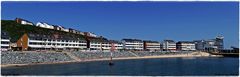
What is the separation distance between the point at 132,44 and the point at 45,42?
3825 cm

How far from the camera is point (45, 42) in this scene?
188ft

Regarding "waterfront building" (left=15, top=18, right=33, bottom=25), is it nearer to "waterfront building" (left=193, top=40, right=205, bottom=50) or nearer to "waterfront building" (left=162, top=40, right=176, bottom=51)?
"waterfront building" (left=162, top=40, right=176, bottom=51)

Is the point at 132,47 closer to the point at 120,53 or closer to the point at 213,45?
the point at 120,53

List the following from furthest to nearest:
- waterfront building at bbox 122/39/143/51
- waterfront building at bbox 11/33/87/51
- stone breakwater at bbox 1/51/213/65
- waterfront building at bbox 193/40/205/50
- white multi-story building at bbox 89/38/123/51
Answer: waterfront building at bbox 193/40/205/50
waterfront building at bbox 122/39/143/51
white multi-story building at bbox 89/38/123/51
waterfront building at bbox 11/33/87/51
stone breakwater at bbox 1/51/213/65

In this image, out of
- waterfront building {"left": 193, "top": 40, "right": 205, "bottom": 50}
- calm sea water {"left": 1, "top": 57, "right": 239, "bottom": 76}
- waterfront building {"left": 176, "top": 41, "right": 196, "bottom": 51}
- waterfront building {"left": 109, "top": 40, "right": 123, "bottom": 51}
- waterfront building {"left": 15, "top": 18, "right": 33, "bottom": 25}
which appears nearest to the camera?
calm sea water {"left": 1, "top": 57, "right": 239, "bottom": 76}

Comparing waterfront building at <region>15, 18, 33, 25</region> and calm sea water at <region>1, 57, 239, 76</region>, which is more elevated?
waterfront building at <region>15, 18, 33, 25</region>

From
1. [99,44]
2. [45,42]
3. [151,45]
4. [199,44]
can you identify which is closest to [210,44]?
[199,44]

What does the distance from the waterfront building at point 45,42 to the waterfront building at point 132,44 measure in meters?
24.0

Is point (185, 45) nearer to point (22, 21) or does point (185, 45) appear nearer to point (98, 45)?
point (98, 45)

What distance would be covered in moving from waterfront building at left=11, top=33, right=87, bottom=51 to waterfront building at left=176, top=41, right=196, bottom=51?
4670 centimetres

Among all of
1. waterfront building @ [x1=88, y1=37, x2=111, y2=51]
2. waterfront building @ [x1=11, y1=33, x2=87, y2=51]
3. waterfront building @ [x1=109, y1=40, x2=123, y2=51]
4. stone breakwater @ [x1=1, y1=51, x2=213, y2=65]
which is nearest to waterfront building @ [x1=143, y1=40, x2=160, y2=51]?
waterfront building @ [x1=109, y1=40, x2=123, y2=51]

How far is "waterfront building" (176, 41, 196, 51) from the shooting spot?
10931 centimetres

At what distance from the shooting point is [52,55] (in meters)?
46.0

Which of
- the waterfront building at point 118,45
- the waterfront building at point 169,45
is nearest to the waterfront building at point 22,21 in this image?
the waterfront building at point 118,45
